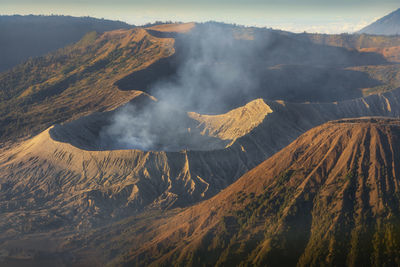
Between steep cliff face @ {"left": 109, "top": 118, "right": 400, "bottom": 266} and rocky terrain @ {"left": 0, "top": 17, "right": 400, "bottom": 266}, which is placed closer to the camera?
steep cliff face @ {"left": 109, "top": 118, "right": 400, "bottom": 266}

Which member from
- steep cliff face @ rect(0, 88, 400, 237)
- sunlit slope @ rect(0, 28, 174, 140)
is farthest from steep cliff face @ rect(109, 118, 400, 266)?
sunlit slope @ rect(0, 28, 174, 140)

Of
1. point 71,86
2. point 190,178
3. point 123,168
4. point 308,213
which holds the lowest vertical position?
point 71,86

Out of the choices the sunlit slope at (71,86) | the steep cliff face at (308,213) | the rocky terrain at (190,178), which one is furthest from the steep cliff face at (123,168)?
the sunlit slope at (71,86)

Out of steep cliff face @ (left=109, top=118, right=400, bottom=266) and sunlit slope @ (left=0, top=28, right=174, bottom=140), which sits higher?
steep cliff face @ (left=109, top=118, right=400, bottom=266)

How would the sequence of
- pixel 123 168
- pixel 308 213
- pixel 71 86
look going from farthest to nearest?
pixel 71 86
pixel 123 168
pixel 308 213

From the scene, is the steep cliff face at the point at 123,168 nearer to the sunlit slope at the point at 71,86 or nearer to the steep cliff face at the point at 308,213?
the steep cliff face at the point at 308,213

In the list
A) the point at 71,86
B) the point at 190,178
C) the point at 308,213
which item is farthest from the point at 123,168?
the point at 71,86

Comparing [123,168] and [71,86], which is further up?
[123,168]

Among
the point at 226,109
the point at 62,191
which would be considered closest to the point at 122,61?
the point at 226,109

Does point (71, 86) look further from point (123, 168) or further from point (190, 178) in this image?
point (190, 178)

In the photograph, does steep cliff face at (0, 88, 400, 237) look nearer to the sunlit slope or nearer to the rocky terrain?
the rocky terrain
